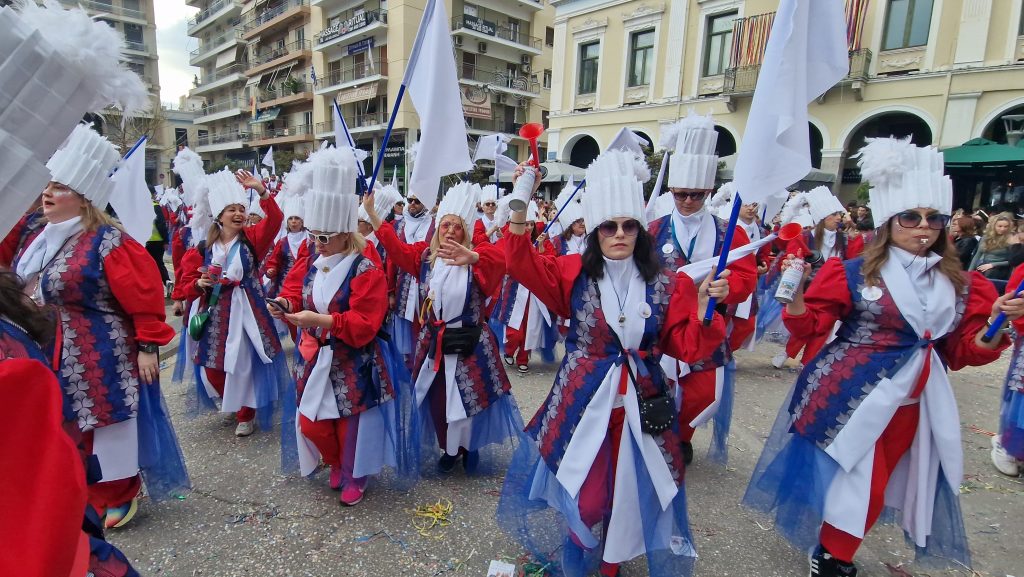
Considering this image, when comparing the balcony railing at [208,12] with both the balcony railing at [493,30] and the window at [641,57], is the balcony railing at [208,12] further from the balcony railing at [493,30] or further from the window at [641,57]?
the window at [641,57]

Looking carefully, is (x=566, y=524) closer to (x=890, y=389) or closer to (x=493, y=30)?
(x=890, y=389)

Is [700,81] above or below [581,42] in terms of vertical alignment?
below

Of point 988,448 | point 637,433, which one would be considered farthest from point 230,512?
point 988,448

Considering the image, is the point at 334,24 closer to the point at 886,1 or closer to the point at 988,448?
the point at 886,1

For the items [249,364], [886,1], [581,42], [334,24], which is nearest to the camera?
[249,364]

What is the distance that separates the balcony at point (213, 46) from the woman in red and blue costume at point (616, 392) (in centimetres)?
5449

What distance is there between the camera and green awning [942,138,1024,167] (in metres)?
11.6

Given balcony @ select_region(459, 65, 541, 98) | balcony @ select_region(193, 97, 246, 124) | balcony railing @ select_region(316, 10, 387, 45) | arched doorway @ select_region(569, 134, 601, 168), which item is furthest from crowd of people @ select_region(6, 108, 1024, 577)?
balcony @ select_region(193, 97, 246, 124)

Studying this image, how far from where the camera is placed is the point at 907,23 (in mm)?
16906

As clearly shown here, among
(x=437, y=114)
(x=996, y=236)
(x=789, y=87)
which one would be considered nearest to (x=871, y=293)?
(x=789, y=87)

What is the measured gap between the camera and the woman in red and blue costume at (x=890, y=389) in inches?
98.2

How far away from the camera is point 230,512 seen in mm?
3262

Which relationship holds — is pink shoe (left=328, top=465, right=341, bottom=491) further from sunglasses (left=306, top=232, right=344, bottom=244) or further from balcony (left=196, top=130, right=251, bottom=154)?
balcony (left=196, top=130, right=251, bottom=154)

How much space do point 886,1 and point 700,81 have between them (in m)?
6.10
